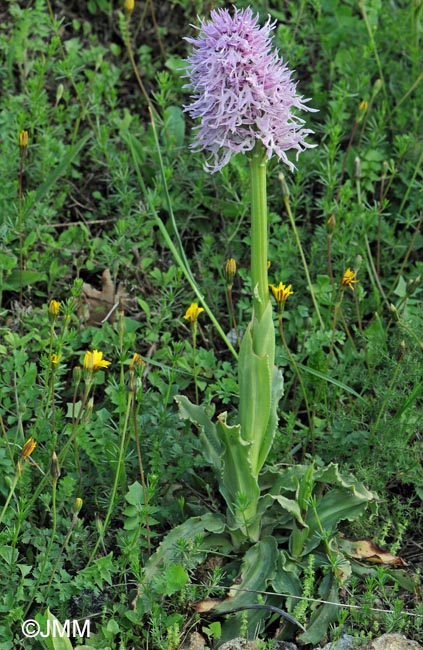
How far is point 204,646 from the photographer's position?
253 cm

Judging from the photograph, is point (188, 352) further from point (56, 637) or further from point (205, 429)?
point (56, 637)

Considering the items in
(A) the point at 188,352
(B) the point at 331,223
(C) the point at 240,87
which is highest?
(C) the point at 240,87

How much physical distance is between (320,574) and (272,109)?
4.75 feet

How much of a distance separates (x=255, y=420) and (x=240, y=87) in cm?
97

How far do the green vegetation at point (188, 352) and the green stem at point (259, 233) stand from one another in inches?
12.7

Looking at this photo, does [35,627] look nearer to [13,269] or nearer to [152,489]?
[152,489]

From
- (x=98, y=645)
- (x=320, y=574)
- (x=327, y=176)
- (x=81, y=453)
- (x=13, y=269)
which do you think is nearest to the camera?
(x=98, y=645)

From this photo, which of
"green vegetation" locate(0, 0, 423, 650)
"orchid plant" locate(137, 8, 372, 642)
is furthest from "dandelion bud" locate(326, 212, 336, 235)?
"orchid plant" locate(137, 8, 372, 642)

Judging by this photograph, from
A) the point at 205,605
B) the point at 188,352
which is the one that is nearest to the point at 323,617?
the point at 205,605

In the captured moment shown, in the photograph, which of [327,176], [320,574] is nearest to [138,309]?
[327,176]

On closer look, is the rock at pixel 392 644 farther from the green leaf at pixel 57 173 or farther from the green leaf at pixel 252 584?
the green leaf at pixel 57 173

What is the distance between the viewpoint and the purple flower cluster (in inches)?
85.5

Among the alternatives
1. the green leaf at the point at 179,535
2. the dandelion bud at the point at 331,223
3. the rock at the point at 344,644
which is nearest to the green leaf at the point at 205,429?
the green leaf at the point at 179,535

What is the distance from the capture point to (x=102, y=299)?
3562 millimetres
